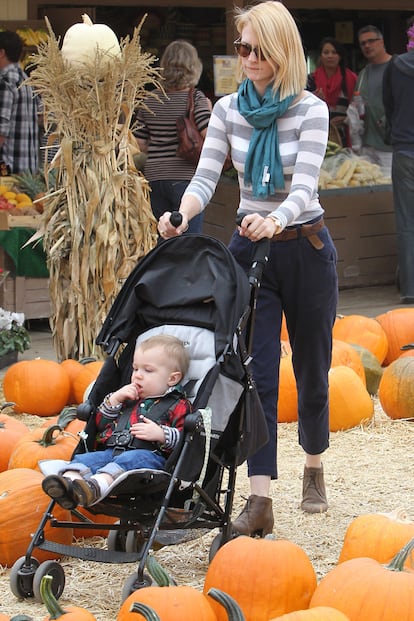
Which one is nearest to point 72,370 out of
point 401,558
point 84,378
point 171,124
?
point 84,378

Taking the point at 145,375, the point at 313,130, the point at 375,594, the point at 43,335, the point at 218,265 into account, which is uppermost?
the point at 313,130

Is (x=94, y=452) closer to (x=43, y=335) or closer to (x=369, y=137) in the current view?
(x=43, y=335)

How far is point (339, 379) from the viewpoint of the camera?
21.3 ft

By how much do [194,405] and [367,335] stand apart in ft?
12.7

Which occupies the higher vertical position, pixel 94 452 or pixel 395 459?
pixel 94 452

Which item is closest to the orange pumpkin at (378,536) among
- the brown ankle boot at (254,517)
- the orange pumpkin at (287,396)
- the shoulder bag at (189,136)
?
the brown ankle boot at (254,517)

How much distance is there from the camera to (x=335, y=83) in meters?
11.8

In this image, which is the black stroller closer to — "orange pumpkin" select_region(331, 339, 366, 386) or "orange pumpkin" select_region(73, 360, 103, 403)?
"orange pumpkin" select_region(73, 360, 103, 403)

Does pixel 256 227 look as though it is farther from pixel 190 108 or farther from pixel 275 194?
pixel 190 108

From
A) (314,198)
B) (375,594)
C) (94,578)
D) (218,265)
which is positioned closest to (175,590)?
(375,594)

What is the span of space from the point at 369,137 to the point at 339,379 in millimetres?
5877

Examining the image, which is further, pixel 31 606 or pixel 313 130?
pixel 313 130

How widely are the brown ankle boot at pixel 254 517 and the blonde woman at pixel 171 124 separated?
4.28 meters

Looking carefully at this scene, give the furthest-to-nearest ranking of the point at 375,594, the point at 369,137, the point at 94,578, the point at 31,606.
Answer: the point at 369,137 < the point at 94,578 < the point at 31,606 < the point at 375,594
